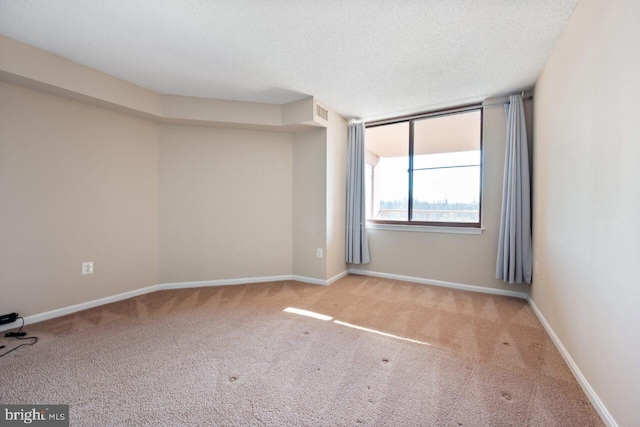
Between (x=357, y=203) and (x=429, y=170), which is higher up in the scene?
(x=429, y=170)

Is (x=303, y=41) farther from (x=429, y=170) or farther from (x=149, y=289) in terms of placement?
(x=149, y=289)

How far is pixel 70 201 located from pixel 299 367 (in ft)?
9.09

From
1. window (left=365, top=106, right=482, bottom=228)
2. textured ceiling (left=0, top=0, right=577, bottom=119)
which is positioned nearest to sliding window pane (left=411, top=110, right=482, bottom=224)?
window (left=365, top=106, right=482, bottom=228)

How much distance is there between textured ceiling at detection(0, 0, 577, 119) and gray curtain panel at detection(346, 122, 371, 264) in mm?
952

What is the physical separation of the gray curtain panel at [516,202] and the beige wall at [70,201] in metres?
4.27

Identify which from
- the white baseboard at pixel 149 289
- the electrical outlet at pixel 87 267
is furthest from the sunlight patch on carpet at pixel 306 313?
the electrical outlet at pixel 87 267

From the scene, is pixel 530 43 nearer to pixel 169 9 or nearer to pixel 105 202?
pixel 169 9

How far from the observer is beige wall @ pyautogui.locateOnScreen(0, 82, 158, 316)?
2250 millimetres

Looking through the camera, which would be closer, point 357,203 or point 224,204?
point 224,204

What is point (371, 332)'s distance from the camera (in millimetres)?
2242

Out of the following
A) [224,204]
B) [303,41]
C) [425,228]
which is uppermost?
[303,41]

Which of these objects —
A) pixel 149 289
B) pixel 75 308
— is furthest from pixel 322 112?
pixel 75 308

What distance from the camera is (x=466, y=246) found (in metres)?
3.34

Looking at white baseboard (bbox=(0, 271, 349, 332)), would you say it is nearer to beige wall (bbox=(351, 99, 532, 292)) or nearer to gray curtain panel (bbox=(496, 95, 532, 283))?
beige wall (bbox=(351, 99, 532, 292))
